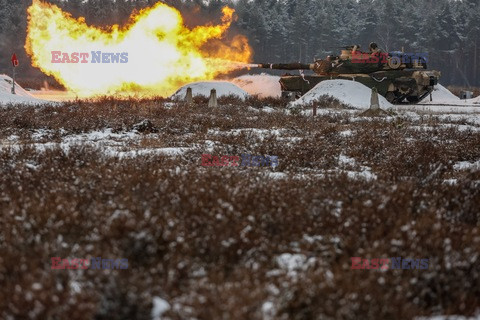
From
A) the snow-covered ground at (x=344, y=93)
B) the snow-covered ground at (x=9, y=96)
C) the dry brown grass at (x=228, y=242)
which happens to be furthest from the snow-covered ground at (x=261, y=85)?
the dry brown grass at (x=228, y=242)

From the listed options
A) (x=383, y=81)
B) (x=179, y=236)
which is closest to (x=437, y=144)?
(x=179, y=236)

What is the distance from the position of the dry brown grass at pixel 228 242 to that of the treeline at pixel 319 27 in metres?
69.9

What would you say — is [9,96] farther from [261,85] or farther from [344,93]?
[261,85]

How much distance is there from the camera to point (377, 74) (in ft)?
96.8

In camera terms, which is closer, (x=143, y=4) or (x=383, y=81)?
(x=383, y=81)

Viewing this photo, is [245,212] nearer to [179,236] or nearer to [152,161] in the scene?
[179,236]

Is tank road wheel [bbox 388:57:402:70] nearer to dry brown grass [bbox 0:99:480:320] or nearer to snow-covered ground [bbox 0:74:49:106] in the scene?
snow-covered ground [bbox 0:74:49:106]

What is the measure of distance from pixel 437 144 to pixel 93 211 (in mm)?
8914

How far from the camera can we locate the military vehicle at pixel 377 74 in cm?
2950

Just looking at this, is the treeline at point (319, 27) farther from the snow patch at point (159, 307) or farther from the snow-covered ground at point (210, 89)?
the snow patch at point (159, 307)

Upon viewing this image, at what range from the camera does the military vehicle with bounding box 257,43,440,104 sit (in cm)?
2950

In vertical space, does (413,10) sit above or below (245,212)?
above

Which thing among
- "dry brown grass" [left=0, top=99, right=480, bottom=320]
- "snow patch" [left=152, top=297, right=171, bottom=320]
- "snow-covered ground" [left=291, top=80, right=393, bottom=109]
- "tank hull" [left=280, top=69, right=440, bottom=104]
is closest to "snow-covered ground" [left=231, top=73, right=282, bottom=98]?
"tank hull" [left=280, top=69, right=440, bottom=104]

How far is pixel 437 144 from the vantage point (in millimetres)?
11328
